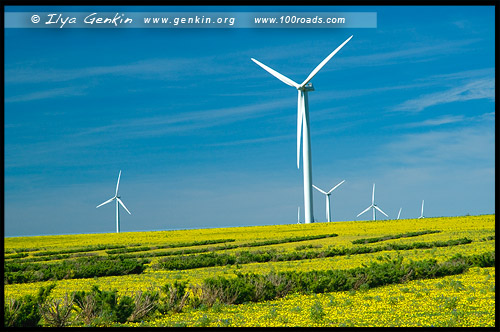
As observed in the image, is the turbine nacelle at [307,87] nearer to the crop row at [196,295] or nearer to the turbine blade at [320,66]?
the turbine blade at [320,66]

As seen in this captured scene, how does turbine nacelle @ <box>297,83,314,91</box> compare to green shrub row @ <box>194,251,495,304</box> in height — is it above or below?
above

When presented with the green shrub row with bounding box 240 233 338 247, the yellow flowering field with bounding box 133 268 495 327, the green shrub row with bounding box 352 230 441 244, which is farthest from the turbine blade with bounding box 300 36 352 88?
the yellow flowering field with bounding box 133 268 495 327

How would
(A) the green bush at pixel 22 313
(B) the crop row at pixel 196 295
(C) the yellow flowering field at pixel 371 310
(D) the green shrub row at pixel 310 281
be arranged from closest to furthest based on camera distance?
1. (A) the green bush at pixel 22 313
2. (C) the yellow flowering field at pixel 371 310
3. (B) the crop row at pixel 196 295
4. (D) the green shrub row at pixel 310 281

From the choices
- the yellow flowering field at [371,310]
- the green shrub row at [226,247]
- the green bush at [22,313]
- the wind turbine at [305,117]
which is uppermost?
the wind turbine at [305,117]

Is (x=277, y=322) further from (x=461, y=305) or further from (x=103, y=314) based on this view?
(x=461, y=305)

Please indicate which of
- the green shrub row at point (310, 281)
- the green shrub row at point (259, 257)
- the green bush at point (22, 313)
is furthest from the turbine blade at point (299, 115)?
the green bush at point (22, 313)

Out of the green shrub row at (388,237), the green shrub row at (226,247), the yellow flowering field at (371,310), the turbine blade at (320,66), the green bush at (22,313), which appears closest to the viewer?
the green bush at (22,313)

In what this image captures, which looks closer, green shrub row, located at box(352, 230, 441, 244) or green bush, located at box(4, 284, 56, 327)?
green bush, located at box(4, 284, 56, 327)

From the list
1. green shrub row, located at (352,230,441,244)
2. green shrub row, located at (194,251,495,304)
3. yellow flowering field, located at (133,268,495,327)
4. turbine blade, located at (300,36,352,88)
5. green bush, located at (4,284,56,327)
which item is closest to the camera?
green bush, located at (4,284,56,327)

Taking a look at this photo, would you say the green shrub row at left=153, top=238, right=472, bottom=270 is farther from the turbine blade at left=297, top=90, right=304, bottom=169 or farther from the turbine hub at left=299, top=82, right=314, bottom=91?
the turbine hub at left=299, top=82, right=314, bottom=91

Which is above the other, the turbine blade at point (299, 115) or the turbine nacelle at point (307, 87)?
the turbine nacelle at point (307, 87)

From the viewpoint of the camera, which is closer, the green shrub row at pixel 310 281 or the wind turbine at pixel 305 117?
the green shrub row at pixel 310 281

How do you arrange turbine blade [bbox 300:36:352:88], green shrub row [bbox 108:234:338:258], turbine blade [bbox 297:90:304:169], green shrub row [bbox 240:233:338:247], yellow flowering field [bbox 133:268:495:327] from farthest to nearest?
turbine blade [bbox 297:90:304:169] → turbine blade [bbox 300:36:352:88] → green shrub row [bbox 240:233:338:247] → green shrub row [bbox 108:234:338:258] → yellow flowering field [bbox 133:268:495:327]
